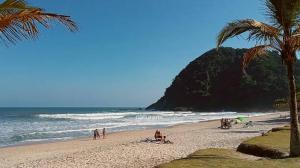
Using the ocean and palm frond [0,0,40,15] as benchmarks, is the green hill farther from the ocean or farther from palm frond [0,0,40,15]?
palm frond [0,0,40,15]

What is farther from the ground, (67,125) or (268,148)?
(268,148)

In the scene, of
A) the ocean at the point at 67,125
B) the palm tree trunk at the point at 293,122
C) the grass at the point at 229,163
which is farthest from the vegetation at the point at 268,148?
the ocean at the point at 67,125

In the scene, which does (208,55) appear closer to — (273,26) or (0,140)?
(0,140)

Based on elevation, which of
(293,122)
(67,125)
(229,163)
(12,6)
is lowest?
(67,125)

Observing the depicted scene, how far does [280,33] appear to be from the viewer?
10.3m

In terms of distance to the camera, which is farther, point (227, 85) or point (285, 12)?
point (227, 85)

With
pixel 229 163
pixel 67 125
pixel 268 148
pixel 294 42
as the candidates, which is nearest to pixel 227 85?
pixel 67 125

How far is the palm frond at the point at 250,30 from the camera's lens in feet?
33.4

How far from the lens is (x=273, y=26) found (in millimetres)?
10359

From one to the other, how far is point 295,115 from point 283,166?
2098 mm

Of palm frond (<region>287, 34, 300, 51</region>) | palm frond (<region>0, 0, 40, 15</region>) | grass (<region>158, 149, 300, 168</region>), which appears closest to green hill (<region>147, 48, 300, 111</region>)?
palm frond (<region>287, 34, 300, 51</region>)

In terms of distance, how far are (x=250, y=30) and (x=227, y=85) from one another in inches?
4636

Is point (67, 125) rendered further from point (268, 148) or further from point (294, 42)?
point (294, 42)

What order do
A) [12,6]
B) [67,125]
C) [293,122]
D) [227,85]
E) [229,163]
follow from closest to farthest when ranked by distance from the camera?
[12,6] < [229,163] < [293,122] < [67,125] < [227,85]
